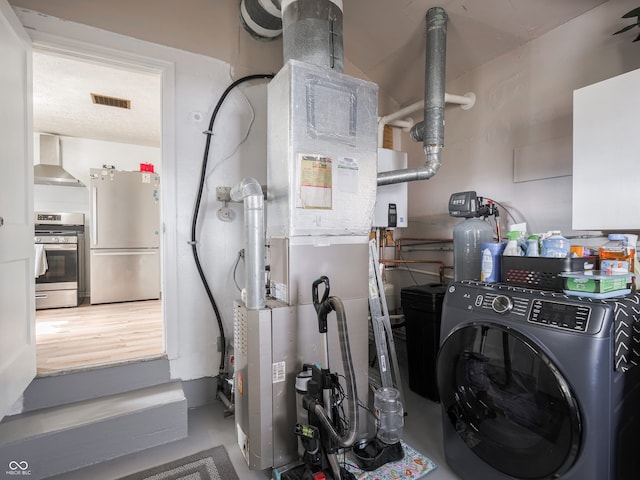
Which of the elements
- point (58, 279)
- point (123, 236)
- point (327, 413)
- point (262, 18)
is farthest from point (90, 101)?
point (327, 413)

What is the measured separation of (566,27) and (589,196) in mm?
1209

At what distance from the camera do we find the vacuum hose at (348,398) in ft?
4.26

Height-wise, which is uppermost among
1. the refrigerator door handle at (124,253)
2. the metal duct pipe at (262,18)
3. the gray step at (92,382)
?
the metal duct pipe at (262,18)

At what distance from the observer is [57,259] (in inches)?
160

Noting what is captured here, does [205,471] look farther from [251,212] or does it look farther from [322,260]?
[251,212]

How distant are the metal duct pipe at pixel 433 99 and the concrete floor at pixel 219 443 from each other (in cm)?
164

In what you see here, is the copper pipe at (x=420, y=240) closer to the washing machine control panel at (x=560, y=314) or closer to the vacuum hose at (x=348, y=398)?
the washing machine control panel at (x=560, y=314)

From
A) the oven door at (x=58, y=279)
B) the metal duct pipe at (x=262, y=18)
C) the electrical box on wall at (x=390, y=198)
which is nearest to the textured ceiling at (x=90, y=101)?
the metal duct pipe at (x=262, y=18)

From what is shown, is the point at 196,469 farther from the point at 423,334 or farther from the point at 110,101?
the point at 110,101

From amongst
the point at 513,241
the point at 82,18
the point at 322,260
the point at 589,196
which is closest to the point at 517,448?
the point at 513,241

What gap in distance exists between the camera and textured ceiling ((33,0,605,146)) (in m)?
2.07

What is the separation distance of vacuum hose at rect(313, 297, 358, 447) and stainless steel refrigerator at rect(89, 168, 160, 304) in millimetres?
3854

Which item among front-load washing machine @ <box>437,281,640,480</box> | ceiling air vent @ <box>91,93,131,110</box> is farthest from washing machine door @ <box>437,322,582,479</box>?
ceiling air vent @ <box>91,93,131,110</box>

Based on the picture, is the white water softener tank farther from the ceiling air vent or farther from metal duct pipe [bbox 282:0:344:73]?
the ceiling air vent
